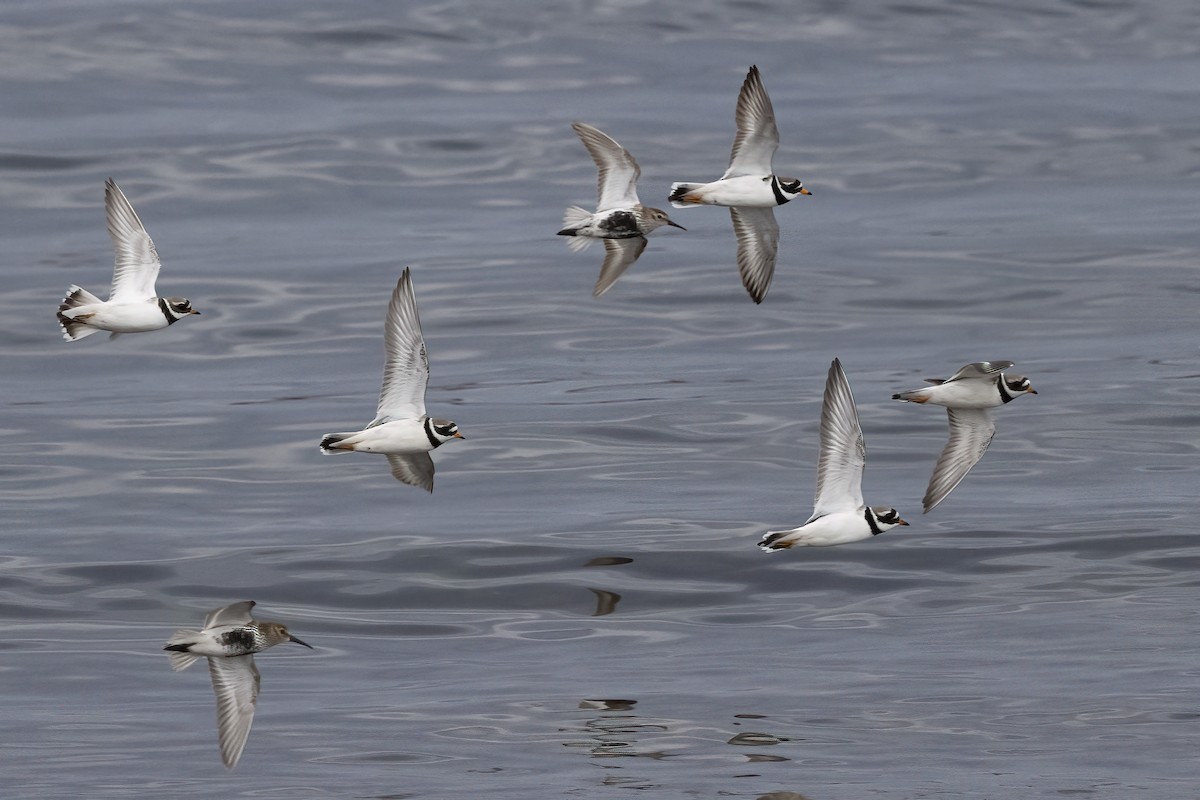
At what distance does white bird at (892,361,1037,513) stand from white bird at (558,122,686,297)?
408 cm

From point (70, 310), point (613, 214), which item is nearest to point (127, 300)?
point (70, 310)

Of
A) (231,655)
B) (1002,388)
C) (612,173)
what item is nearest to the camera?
(231,655)

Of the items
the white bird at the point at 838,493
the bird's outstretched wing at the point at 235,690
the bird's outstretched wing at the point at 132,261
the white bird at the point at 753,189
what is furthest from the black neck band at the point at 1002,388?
the bird's outstretched wing at the point at 132,261

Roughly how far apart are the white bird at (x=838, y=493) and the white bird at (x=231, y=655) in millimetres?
5856

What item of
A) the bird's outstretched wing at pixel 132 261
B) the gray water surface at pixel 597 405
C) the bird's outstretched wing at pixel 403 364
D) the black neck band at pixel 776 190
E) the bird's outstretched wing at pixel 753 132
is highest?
the bird's outstretched wing at pixel 753 132

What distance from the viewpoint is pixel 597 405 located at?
2122 inches

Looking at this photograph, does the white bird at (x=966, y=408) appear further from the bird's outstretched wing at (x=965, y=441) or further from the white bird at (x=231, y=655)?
the white bird at (x=231, y=655)

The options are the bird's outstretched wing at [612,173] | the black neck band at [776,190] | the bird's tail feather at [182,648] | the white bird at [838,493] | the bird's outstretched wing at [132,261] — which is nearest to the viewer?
the bird's tail feather at [182,648]

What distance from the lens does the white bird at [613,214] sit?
84.0 ft

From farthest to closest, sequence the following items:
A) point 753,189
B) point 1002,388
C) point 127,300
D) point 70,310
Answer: point 753,189 → point 1002,388 → point 127,300 → point 70,310

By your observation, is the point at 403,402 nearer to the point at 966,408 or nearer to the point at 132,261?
the point at 132,261

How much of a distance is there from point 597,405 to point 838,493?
30065 mm

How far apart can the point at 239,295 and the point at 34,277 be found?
6.79 m

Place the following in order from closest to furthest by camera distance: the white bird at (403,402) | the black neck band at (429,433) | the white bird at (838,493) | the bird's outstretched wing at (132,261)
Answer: the white bird at (403,402) < the black neck band at (429,433) < the white bird at (838,493) < the bird's outstretched wing at (132,261)
